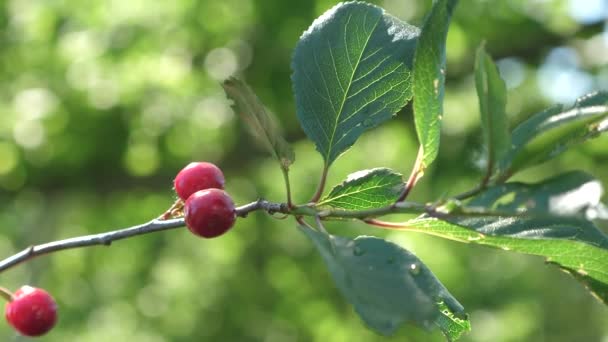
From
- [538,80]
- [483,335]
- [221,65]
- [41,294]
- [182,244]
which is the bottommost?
[483,335]

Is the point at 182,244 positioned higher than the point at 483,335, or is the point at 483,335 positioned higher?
the point at 182,244

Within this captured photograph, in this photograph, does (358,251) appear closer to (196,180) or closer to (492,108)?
(492,108)

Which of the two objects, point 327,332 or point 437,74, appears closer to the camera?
point 437,74

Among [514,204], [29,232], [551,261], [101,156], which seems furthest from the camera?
[29,232]

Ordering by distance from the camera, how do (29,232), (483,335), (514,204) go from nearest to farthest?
(514,204), (483,335), (29,232)

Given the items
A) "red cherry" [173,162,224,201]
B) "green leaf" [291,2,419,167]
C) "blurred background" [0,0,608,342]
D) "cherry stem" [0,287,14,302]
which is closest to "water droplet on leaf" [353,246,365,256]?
"green leaf" [291,2,419,167]

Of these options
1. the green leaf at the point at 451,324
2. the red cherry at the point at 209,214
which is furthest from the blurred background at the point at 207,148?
the red cherry at the point at 209,214

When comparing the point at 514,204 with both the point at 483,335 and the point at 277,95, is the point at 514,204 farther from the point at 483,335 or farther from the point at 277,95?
the point at 483,335

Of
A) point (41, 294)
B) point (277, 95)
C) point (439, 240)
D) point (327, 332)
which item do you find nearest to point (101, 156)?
point (277, 95)
